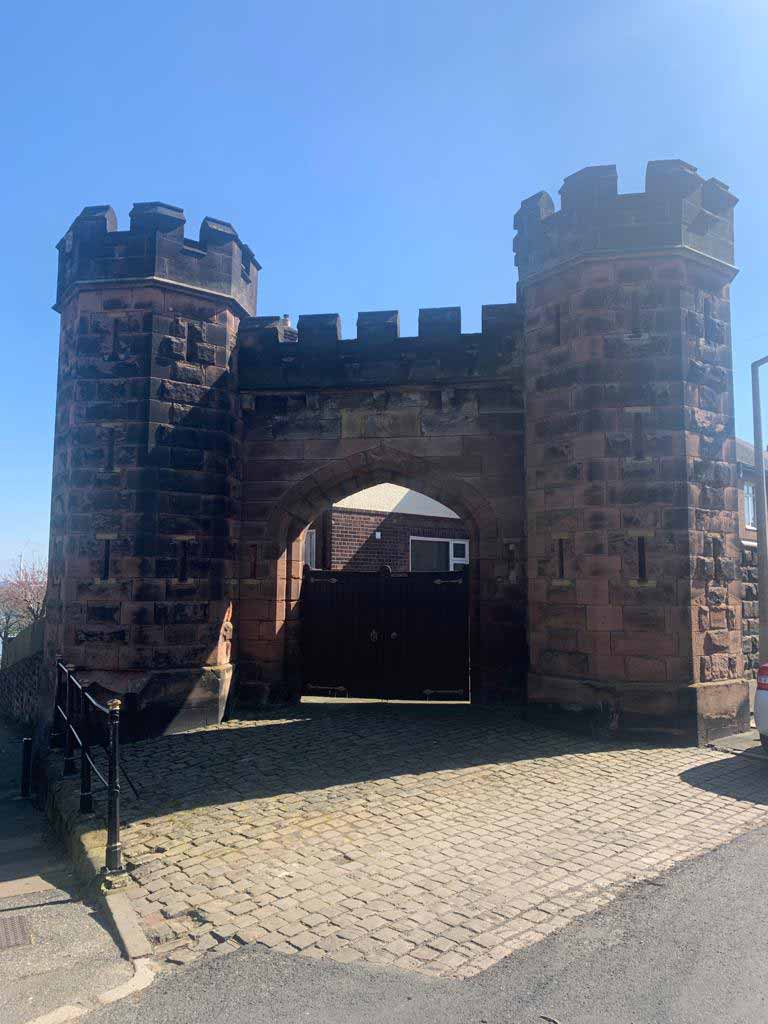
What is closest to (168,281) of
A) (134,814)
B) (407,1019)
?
(134,814)

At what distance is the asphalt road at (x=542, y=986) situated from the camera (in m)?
3.27

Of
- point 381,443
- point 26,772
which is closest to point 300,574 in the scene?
point 381,443

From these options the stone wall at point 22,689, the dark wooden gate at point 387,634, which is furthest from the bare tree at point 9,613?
the dark wooden gate at point 387,634

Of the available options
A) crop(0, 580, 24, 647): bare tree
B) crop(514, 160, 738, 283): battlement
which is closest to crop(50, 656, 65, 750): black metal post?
crop(514, 160, 738, 283): battlement

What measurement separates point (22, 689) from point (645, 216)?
13049 mm

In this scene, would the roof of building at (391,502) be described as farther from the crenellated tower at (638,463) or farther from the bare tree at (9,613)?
the bare tree at (9,613)

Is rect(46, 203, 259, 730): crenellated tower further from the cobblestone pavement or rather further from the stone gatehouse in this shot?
the cobblestone pavement

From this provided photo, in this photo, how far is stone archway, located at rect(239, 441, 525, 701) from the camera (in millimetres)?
10195

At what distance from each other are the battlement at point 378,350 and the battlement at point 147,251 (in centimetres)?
101

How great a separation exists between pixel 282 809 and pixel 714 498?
6340 millimetres

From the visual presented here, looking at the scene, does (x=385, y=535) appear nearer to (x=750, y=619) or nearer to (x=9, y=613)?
(x=750, y=619)

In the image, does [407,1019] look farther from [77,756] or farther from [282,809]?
[77,756]

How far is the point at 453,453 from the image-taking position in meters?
10.6

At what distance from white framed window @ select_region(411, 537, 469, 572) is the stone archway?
10609mm
